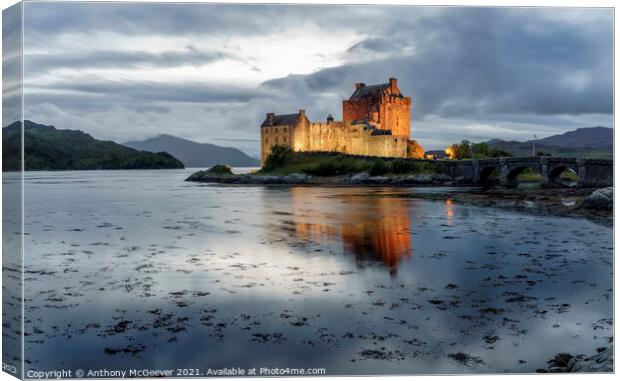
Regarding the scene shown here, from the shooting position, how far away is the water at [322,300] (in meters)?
5.39

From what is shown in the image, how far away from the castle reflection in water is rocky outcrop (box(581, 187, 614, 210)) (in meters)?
4.67

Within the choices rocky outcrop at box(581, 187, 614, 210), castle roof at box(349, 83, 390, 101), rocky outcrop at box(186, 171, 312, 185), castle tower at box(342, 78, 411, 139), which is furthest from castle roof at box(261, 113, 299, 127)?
rocky outcrop at box(581, 187, 614, 210)

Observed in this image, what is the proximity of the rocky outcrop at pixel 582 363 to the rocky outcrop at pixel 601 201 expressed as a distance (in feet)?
45.6

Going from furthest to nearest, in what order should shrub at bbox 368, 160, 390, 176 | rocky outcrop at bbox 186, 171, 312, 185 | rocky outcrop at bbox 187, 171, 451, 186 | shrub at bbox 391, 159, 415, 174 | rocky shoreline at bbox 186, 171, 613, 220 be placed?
rocky outcrop at bbox 186, 171, 312, 185, shrub at bbox 391, 159, 415, 174, shrub at bbox 368, 160, 390, 176, rocky outcrop at bbox 187, 171, 451, 186, rocky shoreline at bbox 186, 171, 613, 220

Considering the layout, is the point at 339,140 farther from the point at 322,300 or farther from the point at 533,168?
the point at 322,300

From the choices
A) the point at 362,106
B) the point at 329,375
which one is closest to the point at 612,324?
the point at 329,375

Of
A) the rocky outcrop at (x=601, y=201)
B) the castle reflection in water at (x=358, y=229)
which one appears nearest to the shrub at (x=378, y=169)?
the castle reflection in water at (x=358, y=229)

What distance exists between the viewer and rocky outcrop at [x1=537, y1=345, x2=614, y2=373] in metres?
5.12

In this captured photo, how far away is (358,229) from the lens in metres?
15.3

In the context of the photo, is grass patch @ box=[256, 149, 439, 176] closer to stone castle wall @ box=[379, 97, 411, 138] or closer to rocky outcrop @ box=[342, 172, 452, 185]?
rocky outcrop @ box=[342, 172, 452, 185]

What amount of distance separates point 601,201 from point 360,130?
3585 centimetres

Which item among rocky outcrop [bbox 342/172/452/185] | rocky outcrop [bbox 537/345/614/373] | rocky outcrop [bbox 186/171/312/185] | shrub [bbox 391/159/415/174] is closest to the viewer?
rocky outcrop [bbox 537/345/614/373]

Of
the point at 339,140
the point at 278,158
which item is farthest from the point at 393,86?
the point at 278,158

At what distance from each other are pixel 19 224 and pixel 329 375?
133 inches
